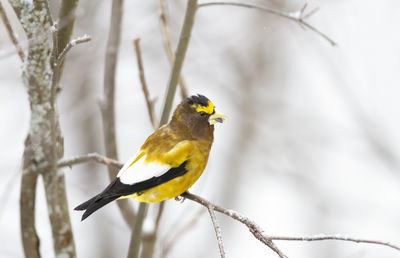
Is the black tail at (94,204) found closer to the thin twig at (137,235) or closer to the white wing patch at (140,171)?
the white wing patch at (140,171)

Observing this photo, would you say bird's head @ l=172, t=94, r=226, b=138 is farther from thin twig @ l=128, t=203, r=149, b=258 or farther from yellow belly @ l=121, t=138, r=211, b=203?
thin twig @ l=128, t=203, r=149, b=258

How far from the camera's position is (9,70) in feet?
17.1

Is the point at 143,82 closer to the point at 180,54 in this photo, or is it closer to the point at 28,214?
the point at 180,54

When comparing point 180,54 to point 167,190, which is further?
point 180,54

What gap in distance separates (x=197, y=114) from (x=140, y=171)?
1.60 feet

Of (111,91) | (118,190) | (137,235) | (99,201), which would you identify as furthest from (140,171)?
(111,91)

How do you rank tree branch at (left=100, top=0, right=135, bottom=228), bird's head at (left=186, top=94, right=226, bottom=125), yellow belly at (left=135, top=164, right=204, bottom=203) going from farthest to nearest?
tree branch at (left=100, top=0, right=135, bottom=228) < bird's head at (left=186, top=94, right=226, bottom=125) < yellow belly at (left=135, top=164, right=204, bottom=203)

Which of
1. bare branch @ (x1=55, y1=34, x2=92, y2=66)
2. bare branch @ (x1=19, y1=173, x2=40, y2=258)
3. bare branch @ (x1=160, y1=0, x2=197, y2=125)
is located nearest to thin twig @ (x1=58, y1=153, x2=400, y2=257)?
bare branch @ (x1=19, y1=173, x2=40, y2=258)

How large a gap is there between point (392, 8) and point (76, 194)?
5500 mm

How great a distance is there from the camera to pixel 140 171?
2.52 meters

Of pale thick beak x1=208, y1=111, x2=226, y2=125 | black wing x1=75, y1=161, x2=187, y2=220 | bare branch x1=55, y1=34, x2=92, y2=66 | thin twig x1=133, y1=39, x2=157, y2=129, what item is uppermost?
thin twig x1=133, y1=39, x2=157, y2=129

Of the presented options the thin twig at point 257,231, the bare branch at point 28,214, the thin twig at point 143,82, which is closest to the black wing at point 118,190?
the thin twig at point 257,231

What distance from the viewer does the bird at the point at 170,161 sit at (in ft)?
8.12

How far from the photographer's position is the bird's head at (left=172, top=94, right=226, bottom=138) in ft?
9.11
